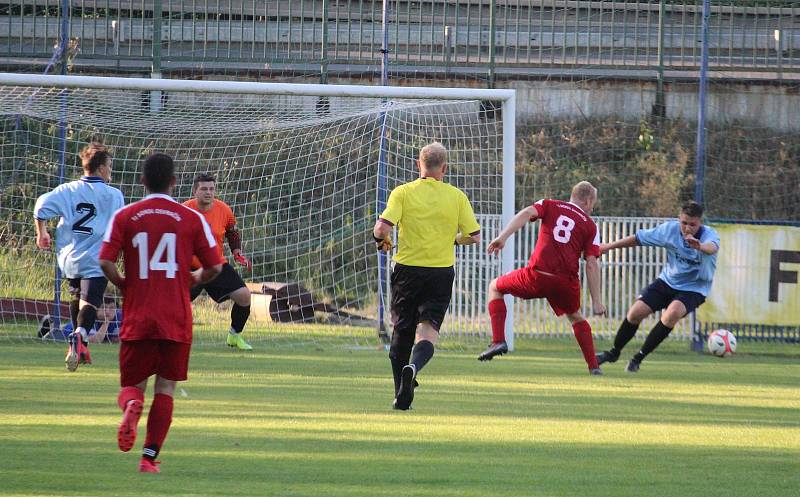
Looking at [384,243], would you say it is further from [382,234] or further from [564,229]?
[564,229]

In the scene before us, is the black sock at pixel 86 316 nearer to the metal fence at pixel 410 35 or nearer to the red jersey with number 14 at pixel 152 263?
the red jersey with number 14 at pixel 152 263

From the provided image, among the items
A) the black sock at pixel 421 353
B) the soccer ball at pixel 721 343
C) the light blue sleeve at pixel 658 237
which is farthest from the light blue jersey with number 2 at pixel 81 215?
the soccer ball at pixel 721 343

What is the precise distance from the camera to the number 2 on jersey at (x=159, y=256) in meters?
5.77

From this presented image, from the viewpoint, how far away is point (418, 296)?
8570mm

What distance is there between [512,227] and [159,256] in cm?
509

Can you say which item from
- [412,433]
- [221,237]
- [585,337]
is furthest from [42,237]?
[585,337]

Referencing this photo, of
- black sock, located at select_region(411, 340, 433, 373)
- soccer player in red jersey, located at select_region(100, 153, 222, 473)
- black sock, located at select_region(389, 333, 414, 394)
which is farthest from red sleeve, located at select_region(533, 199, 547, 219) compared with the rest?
soccer player in red jersey, located at select_region(100, 153, 222, 473)

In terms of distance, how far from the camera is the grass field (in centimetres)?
556

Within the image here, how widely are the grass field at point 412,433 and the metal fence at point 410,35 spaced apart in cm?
701

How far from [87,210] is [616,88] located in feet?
34.4

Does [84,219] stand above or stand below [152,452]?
above

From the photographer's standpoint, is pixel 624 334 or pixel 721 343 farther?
pixel 721 343

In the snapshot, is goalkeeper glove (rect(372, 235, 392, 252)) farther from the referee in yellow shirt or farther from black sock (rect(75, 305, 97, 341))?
Answer: black sock (rect(75, 305, 97, 341))

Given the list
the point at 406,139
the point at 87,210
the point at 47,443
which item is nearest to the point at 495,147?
the point at 406,139
